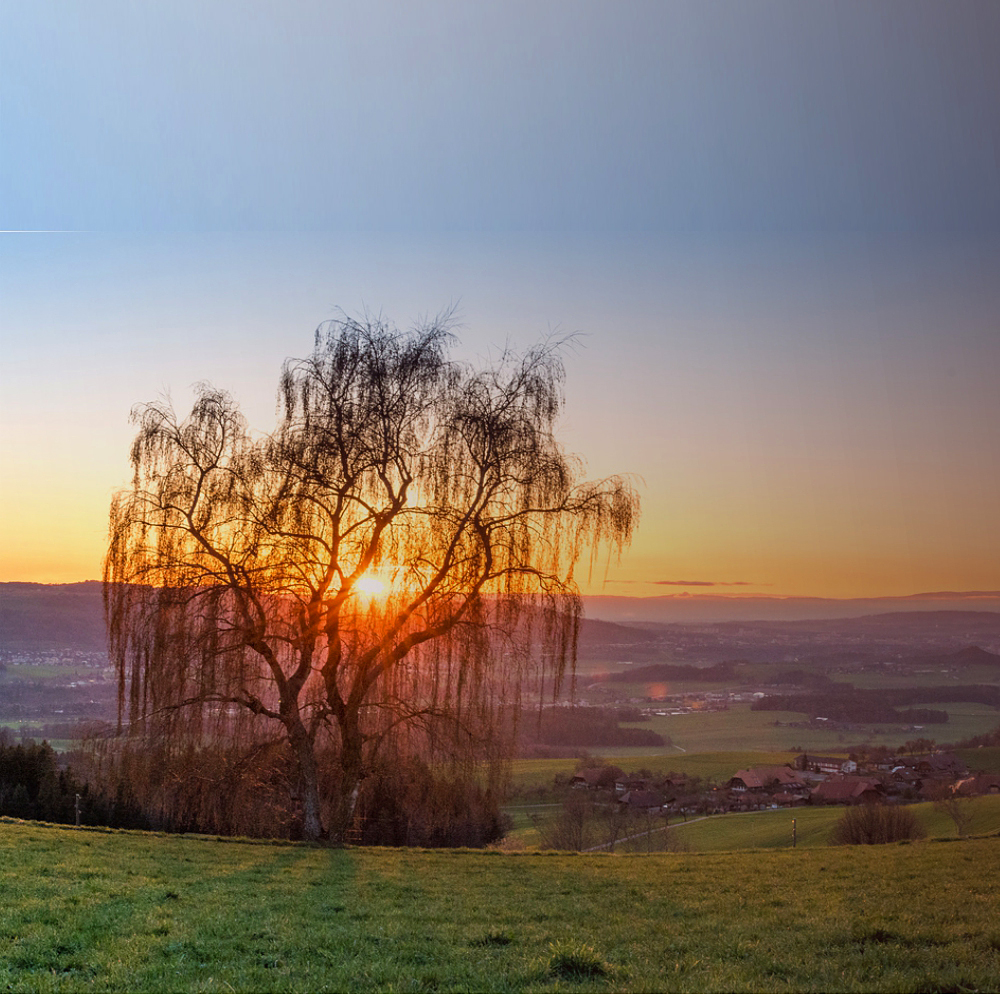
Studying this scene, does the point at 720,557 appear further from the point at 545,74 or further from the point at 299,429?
the point at 545,74

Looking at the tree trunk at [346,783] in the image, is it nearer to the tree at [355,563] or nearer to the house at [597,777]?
the tree at [355,563]

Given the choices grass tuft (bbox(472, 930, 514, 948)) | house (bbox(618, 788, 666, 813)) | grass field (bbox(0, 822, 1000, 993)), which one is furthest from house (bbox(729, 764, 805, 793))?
grass tuft (bbox(472, 930, 514, 948))

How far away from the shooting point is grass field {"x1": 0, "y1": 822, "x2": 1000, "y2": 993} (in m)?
3.85

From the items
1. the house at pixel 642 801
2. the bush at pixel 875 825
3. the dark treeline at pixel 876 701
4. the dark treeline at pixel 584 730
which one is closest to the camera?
the dark treeline at pixel 584 730

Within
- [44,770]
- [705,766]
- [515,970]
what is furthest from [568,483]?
[705,766]

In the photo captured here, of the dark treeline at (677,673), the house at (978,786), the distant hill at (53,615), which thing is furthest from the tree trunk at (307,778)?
the house at (978,786)

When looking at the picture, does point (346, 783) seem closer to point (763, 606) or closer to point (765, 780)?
point (763, 606)

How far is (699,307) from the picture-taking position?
312 inches

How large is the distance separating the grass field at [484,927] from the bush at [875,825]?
9490mm

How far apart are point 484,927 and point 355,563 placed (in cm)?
504

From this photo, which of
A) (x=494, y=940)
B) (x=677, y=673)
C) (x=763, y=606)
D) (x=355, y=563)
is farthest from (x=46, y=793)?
(x=677, y=673)

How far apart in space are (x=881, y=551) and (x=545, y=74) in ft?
24.1

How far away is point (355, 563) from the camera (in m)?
9.10

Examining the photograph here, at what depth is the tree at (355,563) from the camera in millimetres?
8695
